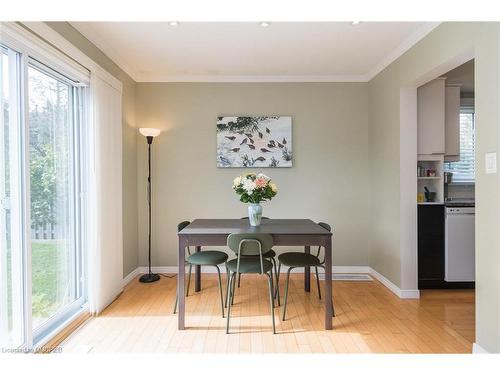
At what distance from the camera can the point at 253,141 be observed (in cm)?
400

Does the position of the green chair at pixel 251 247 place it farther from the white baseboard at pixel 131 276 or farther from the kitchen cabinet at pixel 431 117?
the kitchen cabinet at pixel 431 117

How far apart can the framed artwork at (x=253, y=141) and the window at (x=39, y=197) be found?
1715 millimetres

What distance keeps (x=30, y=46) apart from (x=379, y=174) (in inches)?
142

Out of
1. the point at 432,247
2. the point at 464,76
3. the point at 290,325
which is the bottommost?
the point at 290,325

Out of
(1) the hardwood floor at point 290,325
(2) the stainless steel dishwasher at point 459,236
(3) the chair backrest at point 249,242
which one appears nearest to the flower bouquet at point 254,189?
(3) the chair backrest at point 249,242

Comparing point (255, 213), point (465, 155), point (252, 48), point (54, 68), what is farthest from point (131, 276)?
point (465, 155)

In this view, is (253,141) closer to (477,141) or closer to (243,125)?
(243,125)

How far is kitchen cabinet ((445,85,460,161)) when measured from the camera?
3.56 metres

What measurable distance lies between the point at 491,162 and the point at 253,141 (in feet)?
8.49

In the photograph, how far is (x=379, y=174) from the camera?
3.74 meters

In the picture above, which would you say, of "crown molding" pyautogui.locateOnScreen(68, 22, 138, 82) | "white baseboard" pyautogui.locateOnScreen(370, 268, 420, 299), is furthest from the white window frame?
"white baseboard" pyautogui.locateOnScreen(370, 268, 420, 299)

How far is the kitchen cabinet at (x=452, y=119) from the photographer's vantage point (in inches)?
140

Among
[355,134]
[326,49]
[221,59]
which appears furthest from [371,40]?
[221,59]

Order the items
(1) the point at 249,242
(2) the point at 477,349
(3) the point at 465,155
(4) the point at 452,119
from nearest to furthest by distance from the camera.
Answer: (2) the point at 477,349, (1) the point at 249,242, (4) the point at 452,119, (3) the point at 465,155
